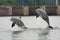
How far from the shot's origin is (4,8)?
77.8m

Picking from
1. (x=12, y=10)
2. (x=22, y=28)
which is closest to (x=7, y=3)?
(x=12, y=10)

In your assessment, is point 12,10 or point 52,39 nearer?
point 52,39

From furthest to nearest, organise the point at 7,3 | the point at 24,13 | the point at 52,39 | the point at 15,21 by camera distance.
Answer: the point at 7,3
the point at 24,13
the point at 15,21
the point at 52,39

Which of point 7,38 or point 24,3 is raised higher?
point 7,38

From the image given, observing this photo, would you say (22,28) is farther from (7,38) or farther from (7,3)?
(7,3)

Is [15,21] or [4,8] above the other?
[15,21]

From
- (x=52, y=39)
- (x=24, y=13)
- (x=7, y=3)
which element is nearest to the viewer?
(x=52, y=39)

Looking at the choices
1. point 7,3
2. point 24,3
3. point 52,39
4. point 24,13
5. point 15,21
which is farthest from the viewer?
point 7,3

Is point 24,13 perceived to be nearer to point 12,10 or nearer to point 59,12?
point 12,10

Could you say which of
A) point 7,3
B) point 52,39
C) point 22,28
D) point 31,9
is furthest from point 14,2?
point 52,39

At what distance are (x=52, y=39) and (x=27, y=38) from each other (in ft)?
5.52

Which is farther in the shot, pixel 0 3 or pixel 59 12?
pixel 0 3

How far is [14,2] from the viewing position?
105250 millimetres

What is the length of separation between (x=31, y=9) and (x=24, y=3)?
723 inches
